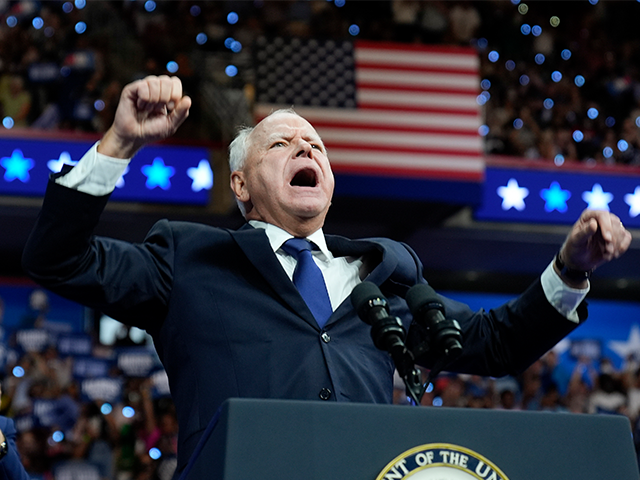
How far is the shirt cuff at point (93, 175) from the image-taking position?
1.49 metres

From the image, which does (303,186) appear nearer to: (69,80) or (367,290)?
(367,290)

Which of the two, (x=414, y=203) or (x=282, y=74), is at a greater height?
(x=282, y=74)

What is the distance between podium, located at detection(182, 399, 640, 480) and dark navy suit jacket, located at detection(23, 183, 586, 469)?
37cm

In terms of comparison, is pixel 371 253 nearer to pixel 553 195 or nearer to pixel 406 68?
pixel 406 68

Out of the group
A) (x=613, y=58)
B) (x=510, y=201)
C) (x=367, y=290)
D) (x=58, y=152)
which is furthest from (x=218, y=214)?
(x=367, y=290)

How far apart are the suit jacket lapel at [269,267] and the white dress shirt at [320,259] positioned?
8 centimetres

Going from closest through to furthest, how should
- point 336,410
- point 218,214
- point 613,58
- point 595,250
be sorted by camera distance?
point 336,410
point 595,250
point 218,214
point 613,58

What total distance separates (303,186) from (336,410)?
2.91 feet

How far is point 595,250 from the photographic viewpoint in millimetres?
1602

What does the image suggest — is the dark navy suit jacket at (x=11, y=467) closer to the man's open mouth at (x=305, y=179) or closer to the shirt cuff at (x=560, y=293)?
the man's open mouth at (x=305, y=179)

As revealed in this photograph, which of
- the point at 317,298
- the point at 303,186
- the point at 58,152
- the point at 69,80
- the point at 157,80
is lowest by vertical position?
the point at 58,152

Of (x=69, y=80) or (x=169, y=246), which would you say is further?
(x=69, y=80)

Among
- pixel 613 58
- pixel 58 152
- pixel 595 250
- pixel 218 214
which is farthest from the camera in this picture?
pixel 613 58

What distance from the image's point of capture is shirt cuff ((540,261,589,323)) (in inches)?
67.3
